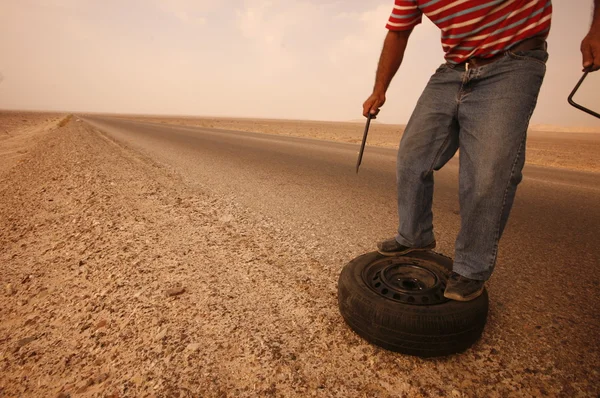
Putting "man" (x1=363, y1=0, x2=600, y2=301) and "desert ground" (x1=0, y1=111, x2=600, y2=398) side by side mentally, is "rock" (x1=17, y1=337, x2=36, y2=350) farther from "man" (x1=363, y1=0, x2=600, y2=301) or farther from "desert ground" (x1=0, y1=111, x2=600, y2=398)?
"man" (x1=363, y1=0, x2=600, y2=301)

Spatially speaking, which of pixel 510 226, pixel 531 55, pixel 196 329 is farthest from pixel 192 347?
pixel 510 226

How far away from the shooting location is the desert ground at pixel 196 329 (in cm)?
118

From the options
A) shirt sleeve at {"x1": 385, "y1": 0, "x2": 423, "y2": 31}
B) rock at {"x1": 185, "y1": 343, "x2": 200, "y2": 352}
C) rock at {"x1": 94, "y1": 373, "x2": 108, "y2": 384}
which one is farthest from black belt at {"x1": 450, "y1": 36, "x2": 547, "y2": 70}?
rock at {"x1": 94, "y1": 373, "x2": 108, "y2": 384}

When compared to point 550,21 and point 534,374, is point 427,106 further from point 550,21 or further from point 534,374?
point 534,374

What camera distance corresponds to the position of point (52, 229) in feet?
9.42

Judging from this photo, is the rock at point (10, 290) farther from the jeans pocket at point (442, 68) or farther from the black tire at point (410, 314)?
the jeans pocket at point (442, 68)

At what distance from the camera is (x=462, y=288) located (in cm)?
Result: 140

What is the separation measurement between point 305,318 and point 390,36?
1697 millimetres

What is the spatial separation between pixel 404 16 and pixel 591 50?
2.86 feet

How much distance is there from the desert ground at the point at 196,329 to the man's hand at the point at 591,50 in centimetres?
127

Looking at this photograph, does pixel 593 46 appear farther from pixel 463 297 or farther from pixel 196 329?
pixel 196 329

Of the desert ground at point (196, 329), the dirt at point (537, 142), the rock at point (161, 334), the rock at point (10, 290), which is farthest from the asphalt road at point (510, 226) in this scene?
the dirt at point (537, 142)

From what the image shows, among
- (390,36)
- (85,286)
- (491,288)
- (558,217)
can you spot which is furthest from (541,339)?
(558,217)

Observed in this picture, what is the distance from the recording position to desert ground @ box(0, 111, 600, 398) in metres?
1.18
